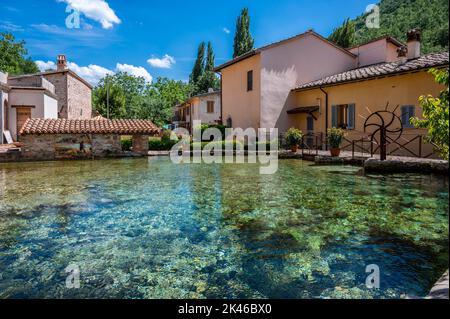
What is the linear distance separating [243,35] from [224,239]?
1769 inches

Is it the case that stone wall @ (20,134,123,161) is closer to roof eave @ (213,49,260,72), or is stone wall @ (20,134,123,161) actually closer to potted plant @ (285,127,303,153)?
potted plant @ (285,127,303,153)

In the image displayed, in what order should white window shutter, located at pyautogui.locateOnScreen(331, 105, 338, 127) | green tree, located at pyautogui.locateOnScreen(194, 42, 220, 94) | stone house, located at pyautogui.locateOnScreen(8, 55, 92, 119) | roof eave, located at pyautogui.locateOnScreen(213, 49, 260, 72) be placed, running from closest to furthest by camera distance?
white window shutter, located at pyautogui.locateOnScreen(331, 105, 338, 127)
roof eave, located at pyautogui.locateOnScreen(213, 49, 260, 72)
stone house, located at pyautogui.locateOnScreen(8, 55, 92, 119)
green tree, located at pyautogui.locateOnScreen(194, 42, 220, 94)

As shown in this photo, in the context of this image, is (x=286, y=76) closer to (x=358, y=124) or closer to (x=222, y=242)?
(x=358, y=124)

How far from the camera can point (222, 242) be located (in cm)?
524

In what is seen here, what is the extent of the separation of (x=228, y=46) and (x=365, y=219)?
4517 cm

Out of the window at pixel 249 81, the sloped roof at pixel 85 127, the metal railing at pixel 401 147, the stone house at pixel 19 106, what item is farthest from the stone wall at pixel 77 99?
the metal railing at pixel 401 147

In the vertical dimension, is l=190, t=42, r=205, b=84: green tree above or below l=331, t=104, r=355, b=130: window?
above

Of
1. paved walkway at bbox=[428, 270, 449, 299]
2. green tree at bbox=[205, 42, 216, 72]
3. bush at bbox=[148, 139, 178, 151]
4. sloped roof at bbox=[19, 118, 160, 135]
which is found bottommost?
paved walkway at bbox=[428, 270, 449, 299]

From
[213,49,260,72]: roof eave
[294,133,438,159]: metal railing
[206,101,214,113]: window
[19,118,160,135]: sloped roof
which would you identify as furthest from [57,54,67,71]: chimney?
[294,133,438,159]: metal railing

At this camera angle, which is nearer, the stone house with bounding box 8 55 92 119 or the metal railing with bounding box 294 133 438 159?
the metal railing with bounding box 294 133 438 159

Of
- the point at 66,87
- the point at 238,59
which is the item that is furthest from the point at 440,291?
the point at 66,87

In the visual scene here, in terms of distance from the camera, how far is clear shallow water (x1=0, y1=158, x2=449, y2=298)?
3.84 meters

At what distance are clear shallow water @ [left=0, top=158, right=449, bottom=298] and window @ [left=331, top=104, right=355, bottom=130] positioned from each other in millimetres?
8687
